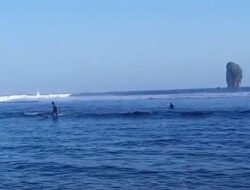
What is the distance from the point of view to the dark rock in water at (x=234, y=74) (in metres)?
189

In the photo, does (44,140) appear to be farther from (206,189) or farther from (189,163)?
(206,189)

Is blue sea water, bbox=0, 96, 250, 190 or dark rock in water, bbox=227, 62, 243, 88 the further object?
dark rock in water, bbox=227, 62, 243, 88

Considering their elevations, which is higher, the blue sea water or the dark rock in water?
the dark rock in water

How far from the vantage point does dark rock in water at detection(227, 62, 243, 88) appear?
7446 inches

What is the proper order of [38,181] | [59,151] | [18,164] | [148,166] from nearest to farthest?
[38,181] < [148,166] < [18,164] < [59,151]

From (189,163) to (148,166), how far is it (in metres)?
1.80

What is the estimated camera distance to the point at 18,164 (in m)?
23.5

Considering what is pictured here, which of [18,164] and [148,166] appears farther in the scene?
[18,164]

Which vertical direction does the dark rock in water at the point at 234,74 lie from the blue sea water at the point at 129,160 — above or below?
above

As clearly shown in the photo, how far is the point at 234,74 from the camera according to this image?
620ft

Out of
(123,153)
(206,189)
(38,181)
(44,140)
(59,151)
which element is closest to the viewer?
(206,189)

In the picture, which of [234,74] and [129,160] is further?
[234,74]

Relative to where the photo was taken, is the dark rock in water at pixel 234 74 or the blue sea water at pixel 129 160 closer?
the blue sea water at pixel 129 160

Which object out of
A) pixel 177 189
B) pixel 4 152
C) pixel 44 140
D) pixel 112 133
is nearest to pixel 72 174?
pixel 177 189
